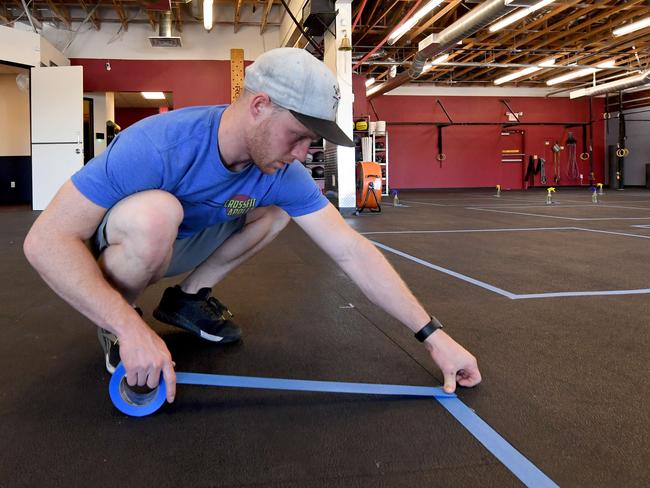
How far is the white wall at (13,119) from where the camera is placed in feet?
33.1

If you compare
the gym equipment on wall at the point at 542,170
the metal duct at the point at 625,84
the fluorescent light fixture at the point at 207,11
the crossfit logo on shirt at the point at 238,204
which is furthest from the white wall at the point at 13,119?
the gym equipment on wall at the point at 542,170

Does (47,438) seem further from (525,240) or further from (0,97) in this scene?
(0,97)

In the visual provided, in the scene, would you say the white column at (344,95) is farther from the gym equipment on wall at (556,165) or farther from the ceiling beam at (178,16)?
the gym equipment on wall at (556,165)

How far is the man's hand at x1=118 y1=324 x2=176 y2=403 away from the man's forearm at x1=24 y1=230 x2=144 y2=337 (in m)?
0.03

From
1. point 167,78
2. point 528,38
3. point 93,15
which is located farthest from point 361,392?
point 528,38

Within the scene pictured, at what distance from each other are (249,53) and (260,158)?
1051 centimetres

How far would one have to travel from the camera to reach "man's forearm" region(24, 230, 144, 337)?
1020mm

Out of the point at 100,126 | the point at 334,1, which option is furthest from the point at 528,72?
the point at 100,126

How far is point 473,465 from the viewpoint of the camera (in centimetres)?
91

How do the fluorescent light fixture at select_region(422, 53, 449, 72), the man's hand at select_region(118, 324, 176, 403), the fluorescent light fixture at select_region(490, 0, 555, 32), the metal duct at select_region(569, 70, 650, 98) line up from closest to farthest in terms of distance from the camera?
the man's hand at select_region(118, 324, 176, 403), the fluorescent light fixture at select_region(490, 0, 555, 32), the fluorescent light fixture at select_region(422, 53, 449, 72), the metal duct at select_region(569, 70, 650, 98)

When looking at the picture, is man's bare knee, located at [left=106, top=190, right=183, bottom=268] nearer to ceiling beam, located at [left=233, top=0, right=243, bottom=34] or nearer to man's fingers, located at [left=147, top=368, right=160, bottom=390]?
man's fingers, located at [left=147, top=368, right=160, bottom=390]

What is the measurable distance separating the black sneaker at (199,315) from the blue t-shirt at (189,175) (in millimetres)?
309

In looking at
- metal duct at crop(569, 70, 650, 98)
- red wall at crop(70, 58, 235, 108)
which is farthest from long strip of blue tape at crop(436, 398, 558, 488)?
metal duct at crop(569, 70, 650, 98)

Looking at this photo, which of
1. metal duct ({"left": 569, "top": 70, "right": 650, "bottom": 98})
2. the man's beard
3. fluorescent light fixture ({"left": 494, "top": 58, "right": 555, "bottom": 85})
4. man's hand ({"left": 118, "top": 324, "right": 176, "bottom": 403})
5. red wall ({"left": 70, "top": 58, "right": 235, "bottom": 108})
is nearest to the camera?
man's hand ({"left": 118, "top": 324, "right": 176, "bottom": 403})
